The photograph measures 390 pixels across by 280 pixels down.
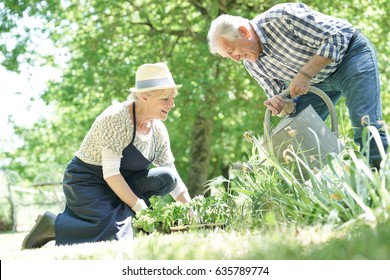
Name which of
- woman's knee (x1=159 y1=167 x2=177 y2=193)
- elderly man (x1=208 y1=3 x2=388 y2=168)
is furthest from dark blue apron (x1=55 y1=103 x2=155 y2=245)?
elderly man (x1=208 y1=3 x2=388 y2=168)

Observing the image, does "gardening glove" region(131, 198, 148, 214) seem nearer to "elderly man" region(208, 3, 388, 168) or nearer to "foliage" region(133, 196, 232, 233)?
"foliage" region(133, 196, 232, 233)

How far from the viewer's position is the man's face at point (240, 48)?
144 inches

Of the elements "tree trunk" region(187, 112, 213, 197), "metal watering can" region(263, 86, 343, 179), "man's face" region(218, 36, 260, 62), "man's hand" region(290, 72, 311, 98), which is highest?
Answer: "man's face" region(218, 36, 260, 62)

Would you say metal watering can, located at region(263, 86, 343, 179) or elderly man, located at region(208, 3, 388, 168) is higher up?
elderly man, located at region(208, 3, 388, 168)

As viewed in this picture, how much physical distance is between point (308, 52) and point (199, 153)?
7724 millimetres

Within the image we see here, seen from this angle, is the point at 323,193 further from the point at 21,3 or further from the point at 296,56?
the point at 21,3

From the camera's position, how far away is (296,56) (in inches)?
147

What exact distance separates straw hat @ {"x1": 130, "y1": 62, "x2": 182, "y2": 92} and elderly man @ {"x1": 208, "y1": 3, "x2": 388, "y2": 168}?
0.54 metres

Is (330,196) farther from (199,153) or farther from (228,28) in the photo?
(199,153)

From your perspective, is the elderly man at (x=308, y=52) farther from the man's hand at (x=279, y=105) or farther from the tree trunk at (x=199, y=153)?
the tree trunk at (x=199, y=153)

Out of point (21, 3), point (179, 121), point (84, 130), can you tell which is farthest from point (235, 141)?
point (21, 3)

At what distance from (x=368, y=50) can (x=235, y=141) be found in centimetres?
947

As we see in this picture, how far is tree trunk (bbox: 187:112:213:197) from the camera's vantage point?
1123 cm

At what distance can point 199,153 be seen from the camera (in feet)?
37.3
